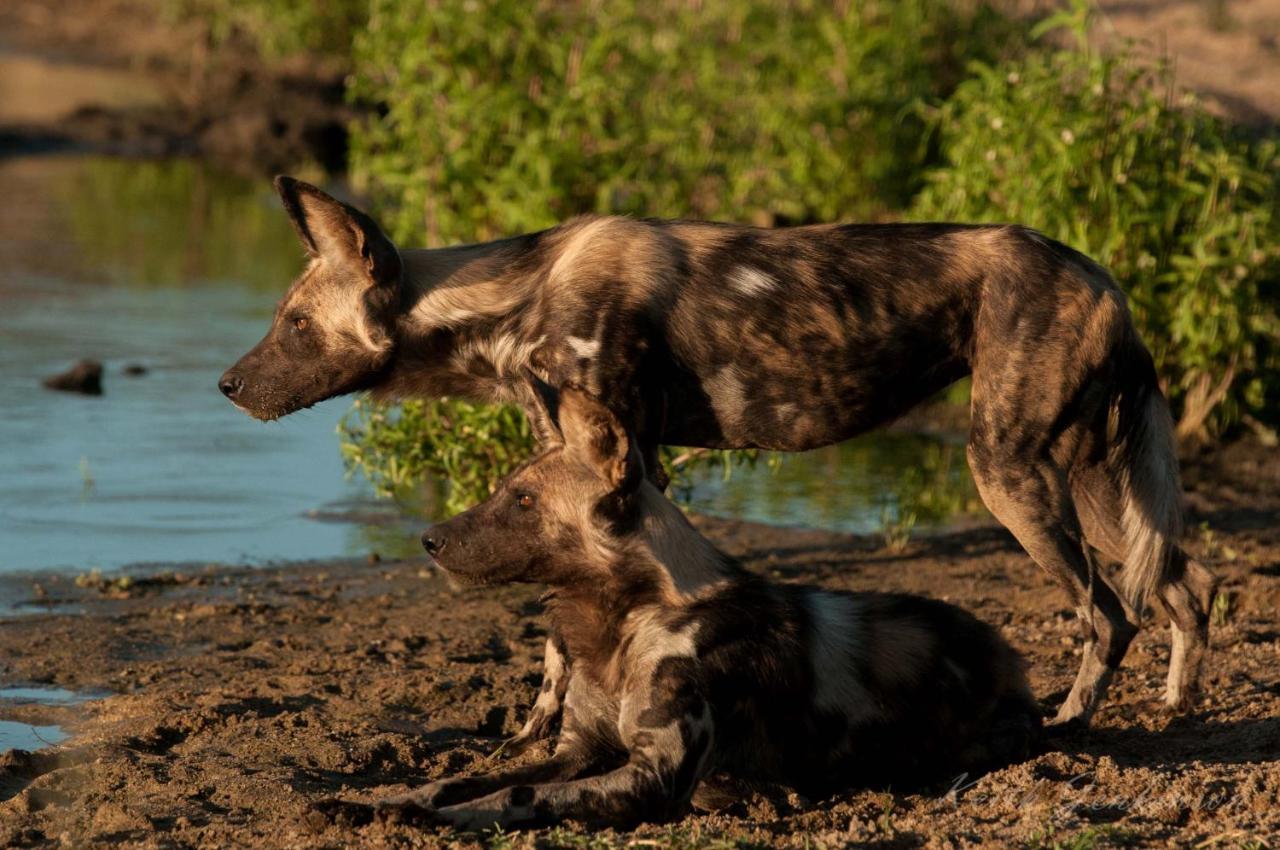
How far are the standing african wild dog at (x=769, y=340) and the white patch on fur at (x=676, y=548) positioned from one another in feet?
1.37

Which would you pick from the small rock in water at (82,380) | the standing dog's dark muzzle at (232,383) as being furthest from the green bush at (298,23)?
the standing dog's dark muzzle at (232,383)

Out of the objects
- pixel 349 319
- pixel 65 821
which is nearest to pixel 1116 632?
pixel 349 319

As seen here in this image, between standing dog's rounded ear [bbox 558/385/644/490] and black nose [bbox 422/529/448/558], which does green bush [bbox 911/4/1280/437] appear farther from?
black nose [bbox 422/529/448/558]

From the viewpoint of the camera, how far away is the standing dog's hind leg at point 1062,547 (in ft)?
16.9

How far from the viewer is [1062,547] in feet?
17.1

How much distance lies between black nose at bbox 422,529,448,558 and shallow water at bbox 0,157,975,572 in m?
2.68

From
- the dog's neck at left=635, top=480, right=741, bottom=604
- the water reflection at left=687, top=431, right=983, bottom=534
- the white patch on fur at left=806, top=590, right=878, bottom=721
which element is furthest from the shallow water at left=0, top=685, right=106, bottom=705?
the water reflection at left=687, top=431, right=983, bottom=534

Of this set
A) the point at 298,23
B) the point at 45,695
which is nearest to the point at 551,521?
the point at 45,695

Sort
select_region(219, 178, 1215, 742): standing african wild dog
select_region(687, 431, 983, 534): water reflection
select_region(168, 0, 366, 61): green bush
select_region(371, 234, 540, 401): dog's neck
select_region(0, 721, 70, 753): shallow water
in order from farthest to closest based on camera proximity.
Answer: select_region(168, 0, 366, 61): green bush → select_region(687, 431, 983, 534): water reflection → select_region(371, 234, 540, 401): dog's neck → select_region(219, 178, 1215, 742): standing african wild dog → select_region(0, 721, 70, 753): shallow water

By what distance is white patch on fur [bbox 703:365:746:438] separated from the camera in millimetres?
5105

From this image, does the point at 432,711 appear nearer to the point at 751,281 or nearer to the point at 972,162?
the point at 751,281

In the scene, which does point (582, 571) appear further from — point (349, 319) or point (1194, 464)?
point (1194, 464)

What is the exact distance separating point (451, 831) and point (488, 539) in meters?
0.77

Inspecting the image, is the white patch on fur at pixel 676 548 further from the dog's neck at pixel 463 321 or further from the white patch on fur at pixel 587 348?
the dog's neck at pixel 463 321
